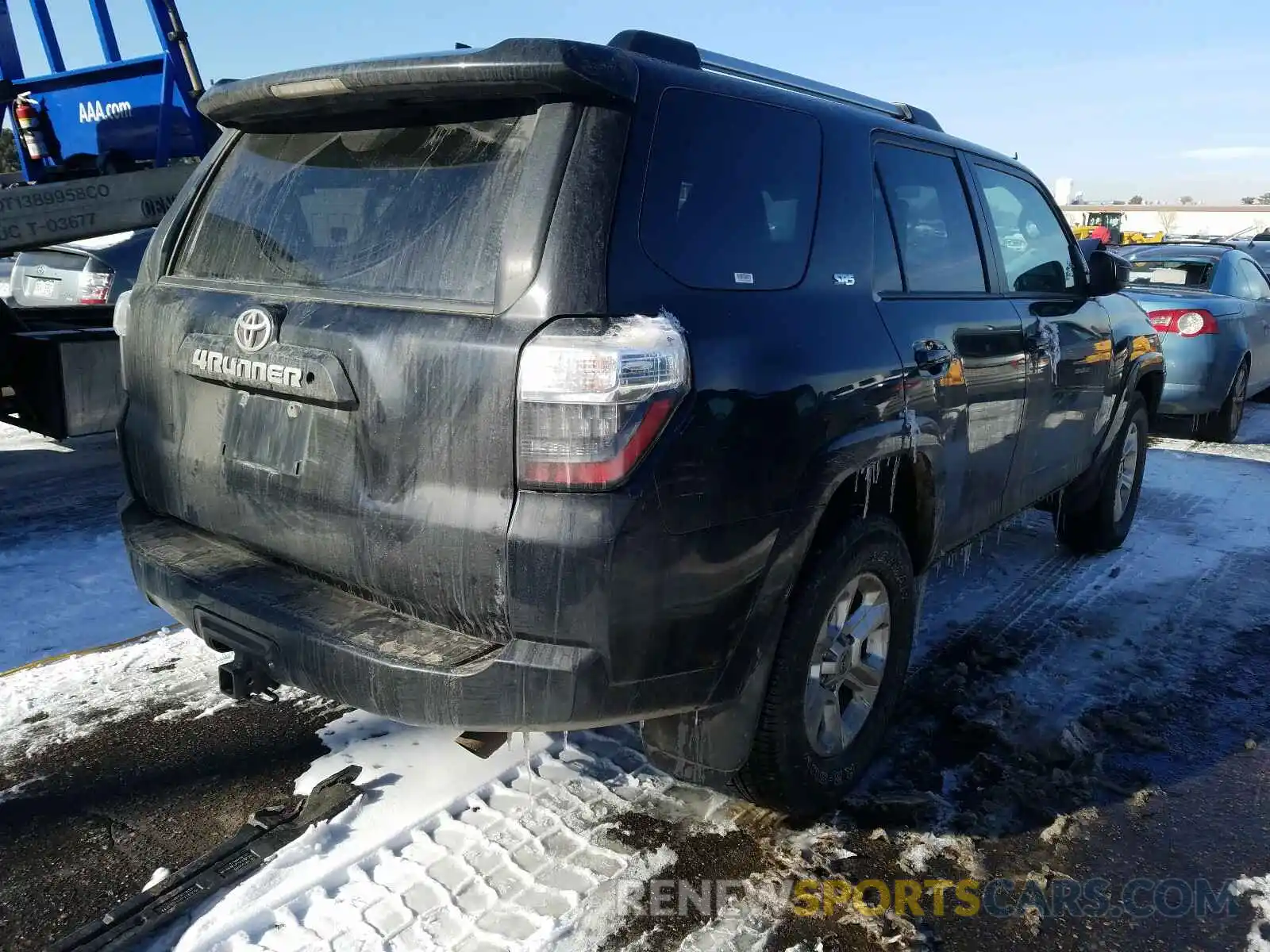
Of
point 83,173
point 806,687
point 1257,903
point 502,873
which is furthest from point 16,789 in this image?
point 83,173

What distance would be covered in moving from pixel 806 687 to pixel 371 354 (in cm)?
142

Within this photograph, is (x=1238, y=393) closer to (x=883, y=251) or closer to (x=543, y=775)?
(x=883, y=251)

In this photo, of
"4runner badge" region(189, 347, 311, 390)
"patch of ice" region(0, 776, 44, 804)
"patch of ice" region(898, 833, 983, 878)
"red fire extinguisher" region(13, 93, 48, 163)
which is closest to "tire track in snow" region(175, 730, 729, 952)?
"patch of ice" region(898, 833, 983, 878)

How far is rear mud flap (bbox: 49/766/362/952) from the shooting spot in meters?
2.20

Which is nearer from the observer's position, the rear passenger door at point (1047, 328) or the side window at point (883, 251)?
the side window at point (883, 251)

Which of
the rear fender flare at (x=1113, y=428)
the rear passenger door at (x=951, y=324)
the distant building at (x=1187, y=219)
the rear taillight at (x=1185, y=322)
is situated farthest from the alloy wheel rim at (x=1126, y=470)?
the distant building at (x=1187, y=219)

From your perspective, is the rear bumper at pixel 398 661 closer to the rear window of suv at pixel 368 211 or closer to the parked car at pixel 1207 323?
the rear window of suv at pixel 368 211

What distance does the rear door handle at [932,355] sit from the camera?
2859 mm

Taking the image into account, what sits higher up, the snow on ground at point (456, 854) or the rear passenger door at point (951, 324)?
the rear passenger door at point (951, 324)

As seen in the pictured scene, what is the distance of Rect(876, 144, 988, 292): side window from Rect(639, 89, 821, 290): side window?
1.57ft

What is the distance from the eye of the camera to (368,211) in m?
2.32

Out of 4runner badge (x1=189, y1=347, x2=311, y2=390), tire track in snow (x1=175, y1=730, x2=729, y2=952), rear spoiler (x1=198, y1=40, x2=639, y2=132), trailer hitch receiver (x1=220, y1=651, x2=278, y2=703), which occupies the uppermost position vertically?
rear spoiler (x1=198, y1=40, x2=639, y2=132)

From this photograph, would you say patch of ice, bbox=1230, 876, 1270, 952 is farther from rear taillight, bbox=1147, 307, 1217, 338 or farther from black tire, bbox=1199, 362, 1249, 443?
black tire, bbox=1199, 362, 1249, 443

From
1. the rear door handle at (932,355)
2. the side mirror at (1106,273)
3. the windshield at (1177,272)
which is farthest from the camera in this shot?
the windshield at (1177,272)
